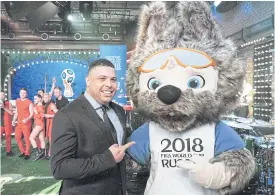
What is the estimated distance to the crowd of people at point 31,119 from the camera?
332 cm

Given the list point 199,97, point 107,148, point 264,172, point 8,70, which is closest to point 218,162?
point 199,97

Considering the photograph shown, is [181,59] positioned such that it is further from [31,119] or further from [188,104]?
[31,119]

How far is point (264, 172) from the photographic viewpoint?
115 inches

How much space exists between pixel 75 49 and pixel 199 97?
7.50 feet

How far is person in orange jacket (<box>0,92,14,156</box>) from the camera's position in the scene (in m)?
3.33

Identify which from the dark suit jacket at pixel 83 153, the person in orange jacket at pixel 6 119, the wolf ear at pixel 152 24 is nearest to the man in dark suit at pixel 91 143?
the dark suit jacket at pixel 83 153

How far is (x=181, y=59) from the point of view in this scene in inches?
58.9

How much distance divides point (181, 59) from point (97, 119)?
545mm

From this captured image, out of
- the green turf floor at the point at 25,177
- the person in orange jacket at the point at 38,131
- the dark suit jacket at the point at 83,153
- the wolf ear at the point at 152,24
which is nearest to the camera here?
the dark suit jacket at the point at 83,153

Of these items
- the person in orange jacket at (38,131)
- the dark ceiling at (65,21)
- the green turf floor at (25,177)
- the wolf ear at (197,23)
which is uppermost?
the dark ceiling at (65,21)

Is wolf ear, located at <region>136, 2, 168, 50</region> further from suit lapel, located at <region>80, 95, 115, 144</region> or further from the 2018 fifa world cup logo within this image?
the 2018 fifa world cup logo

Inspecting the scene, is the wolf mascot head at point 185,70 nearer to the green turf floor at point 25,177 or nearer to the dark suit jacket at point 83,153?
the dark suit jacket at point 83,153

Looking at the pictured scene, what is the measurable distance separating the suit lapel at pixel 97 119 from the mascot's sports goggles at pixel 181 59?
38cm

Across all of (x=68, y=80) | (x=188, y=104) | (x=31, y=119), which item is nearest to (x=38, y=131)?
(x=31, y=119)
